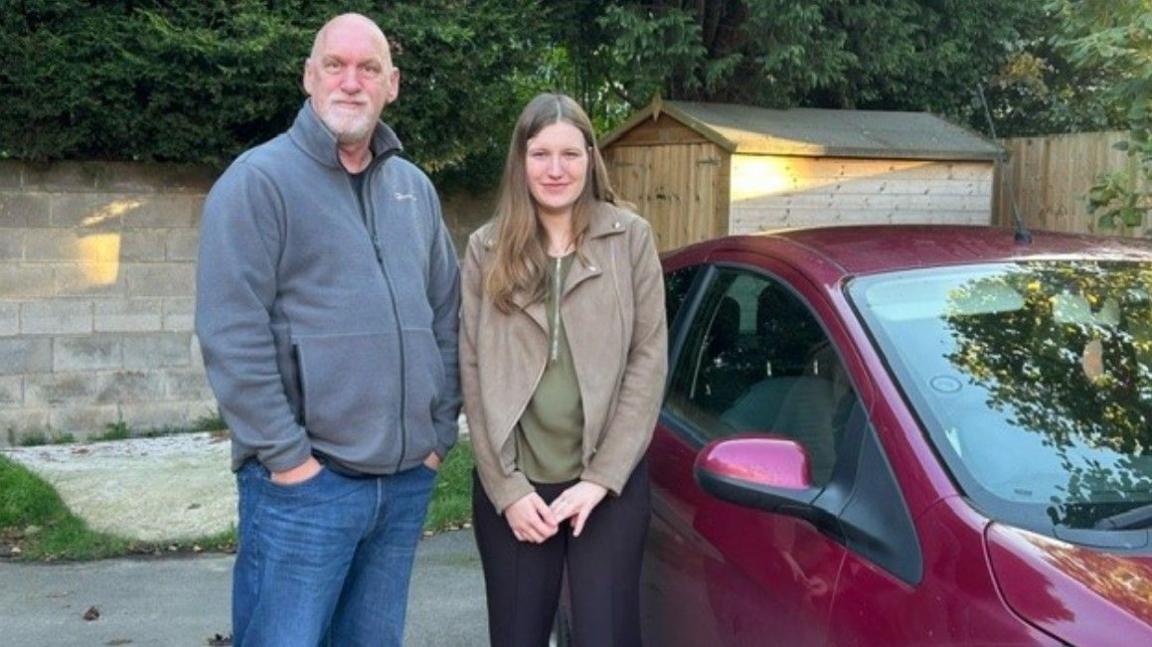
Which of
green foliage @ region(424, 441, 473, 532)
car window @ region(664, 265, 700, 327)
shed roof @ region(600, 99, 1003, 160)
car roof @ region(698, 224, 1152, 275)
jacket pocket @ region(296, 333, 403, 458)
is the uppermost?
shed roof @ region(600, 99, 1003, 160)

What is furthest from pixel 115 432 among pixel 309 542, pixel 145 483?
pixel 309 542

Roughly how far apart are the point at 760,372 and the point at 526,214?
2.58 feet

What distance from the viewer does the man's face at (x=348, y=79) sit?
312 centimetres

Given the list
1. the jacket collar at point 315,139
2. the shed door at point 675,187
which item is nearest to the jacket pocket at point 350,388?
the jacket collar at point 315,139

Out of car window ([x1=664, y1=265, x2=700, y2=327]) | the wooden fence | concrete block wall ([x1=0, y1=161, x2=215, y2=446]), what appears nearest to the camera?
car window ([x1=664, y1=265, x2=700, y2=327])

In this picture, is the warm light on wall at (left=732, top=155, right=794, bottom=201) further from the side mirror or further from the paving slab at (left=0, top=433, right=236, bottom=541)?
the side mirror

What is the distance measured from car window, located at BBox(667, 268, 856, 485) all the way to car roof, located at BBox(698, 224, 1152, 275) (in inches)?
5.5

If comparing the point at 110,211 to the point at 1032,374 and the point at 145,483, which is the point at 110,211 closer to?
the point at 145,483

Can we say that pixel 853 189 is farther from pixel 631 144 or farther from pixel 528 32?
pixel 528 32

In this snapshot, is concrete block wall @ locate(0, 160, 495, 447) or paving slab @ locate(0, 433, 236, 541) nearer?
paving slab @ locate(0, 433, 236, 541)

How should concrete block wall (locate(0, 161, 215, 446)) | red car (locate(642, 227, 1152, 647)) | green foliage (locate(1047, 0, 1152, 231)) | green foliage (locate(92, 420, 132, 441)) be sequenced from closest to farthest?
red car (locate(642, 227, 1152, 647)) < green foliage (locate(1047, 0, 1152, 231)) < concrete block wall (locate(0, 161, 215, 446)) < green foliage (locate(92, 420, 132, 441))

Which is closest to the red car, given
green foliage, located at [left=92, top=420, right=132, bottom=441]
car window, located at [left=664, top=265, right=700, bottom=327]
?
car window, located at [left=664, top=265, right=700, bottom=327]

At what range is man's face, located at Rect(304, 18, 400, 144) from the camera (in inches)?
123

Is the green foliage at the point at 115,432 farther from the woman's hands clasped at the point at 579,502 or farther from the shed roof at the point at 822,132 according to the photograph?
the woman's hands clasped at the point at 579,502
